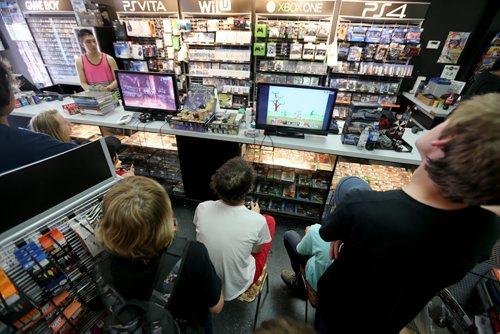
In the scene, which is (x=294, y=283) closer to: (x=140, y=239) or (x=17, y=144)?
(x=140, y=239)

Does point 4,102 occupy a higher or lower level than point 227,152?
higher

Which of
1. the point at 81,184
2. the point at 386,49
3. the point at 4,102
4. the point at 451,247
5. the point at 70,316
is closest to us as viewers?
the point at 451,247

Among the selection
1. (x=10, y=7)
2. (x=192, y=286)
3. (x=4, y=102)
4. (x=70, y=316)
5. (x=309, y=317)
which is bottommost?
(x=309, y=317)

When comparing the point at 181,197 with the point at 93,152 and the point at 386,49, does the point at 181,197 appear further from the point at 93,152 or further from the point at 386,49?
the point at 386,49

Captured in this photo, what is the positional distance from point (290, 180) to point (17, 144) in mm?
2293

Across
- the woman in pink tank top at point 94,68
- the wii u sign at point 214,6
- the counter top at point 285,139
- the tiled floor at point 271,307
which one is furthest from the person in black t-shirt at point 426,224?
the wii u sign at point 214,6

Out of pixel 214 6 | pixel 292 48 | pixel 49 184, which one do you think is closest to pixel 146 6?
pixel 214 6

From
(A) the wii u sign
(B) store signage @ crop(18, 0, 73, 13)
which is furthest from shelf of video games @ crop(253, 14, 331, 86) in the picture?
(B) store signage @ crop(18, 0, 73, 13)

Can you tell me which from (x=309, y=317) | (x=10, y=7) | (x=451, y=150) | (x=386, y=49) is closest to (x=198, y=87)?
(x=451, y=150)

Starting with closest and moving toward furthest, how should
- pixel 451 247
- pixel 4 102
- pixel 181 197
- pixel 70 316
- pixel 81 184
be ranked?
pixel 451 247 → pixel 70 316 → pixel 81 184 → pixel 4 102 → pixel 181 197

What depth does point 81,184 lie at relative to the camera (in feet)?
3.70

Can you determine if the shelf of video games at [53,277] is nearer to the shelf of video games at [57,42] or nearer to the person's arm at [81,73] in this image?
the person's arm at [81,73]

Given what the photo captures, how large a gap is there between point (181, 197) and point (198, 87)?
1512mm

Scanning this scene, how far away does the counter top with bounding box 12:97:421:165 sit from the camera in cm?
202
